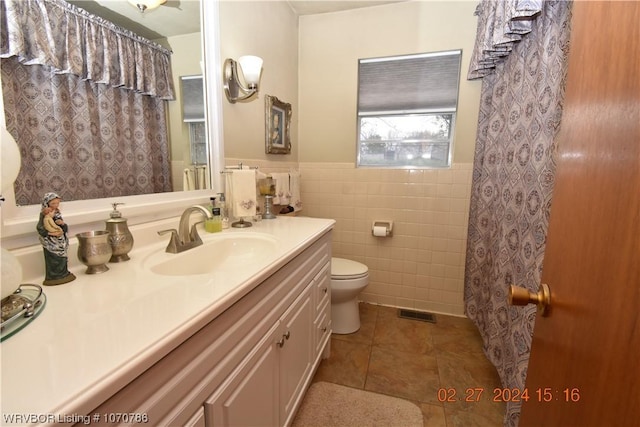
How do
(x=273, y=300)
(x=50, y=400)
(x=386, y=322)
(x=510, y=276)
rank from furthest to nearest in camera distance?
1. (x=386, y=322)
2. (x=510, y=276)
3. (x=273, y=300)
4. (x=50, y=400)

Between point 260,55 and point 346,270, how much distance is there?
153cm

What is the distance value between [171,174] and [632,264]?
141cm

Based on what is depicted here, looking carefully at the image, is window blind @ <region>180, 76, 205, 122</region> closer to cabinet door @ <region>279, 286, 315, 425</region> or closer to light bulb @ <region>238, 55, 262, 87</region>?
light bulb @ <region>238, 55, 262, 87</region>

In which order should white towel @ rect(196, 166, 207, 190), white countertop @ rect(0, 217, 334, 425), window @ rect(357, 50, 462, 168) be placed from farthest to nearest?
window @ rect(357, 50, 462, 168) < white towel @ rect(196, 166, 207, 190) < white countertop @ rect(0, 217, 334, 425)

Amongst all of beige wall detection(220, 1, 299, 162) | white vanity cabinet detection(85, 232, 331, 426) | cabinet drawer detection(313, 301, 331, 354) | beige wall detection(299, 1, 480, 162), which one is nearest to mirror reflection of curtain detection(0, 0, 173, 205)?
beige wall detection(220, 1, 299, 162)

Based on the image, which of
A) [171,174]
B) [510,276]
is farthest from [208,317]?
[510,276]

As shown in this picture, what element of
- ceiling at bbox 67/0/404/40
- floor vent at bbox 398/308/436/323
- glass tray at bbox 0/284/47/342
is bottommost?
floor vent at bbox 398/308/436/323

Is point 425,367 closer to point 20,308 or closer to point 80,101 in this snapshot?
point 20,308

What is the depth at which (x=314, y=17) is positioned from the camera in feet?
7.67

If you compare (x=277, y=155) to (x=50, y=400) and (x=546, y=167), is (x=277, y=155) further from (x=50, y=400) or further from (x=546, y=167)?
→ (x=50, y=400)

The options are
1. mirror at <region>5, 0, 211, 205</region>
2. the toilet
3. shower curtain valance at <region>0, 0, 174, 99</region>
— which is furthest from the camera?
the toilet

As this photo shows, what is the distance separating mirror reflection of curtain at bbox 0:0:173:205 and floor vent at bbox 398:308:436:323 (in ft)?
6.58

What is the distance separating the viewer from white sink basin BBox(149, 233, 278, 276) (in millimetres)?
987

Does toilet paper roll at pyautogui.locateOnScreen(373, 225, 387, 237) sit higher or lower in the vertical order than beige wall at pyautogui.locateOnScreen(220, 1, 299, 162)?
lower
